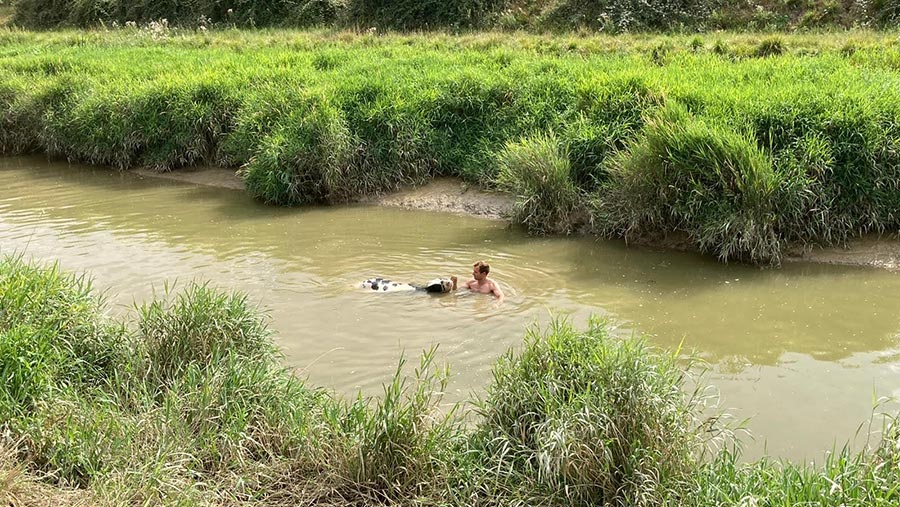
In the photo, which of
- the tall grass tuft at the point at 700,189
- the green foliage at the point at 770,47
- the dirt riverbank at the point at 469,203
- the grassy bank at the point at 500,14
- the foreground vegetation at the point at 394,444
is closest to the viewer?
the foreground vegetation at the point at 394,444

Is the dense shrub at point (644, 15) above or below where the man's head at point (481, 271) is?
above

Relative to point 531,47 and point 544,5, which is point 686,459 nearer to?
point 531,47

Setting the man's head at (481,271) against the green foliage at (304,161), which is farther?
the green foliage at (304,161)

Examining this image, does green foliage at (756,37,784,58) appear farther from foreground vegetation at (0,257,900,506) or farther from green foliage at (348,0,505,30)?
foreground vegetation at (0,257,900,506)

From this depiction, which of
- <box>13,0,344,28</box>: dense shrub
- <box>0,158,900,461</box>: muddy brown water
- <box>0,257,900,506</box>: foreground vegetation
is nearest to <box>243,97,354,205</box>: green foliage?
<box>0,158,900,461</box>: muddy brown water

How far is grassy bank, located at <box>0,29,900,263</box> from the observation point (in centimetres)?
837

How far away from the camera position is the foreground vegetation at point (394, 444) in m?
3.60

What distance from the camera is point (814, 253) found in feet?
27.7

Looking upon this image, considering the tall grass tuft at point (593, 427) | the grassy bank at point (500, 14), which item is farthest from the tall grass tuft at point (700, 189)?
the grassy bank at point (500, 14)

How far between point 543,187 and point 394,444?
6.10m

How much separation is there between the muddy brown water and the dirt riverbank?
263mm

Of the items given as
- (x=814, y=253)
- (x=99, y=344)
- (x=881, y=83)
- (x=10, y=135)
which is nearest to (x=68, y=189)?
(x=10, y=135)

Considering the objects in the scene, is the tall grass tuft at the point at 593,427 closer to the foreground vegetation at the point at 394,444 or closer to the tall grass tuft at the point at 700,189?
the foreground vegetation at the point at 394,444

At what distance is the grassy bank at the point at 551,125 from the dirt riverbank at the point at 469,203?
17cm
